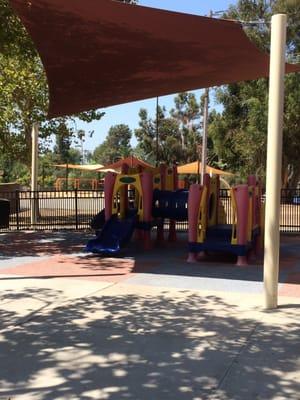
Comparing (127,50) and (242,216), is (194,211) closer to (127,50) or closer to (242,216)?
(242,216)

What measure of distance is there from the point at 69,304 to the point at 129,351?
205cm

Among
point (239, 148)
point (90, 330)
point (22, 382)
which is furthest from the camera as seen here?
point (239, 148)

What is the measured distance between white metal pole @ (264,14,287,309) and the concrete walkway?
466 mm

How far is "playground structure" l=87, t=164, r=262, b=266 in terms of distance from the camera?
10539 mm

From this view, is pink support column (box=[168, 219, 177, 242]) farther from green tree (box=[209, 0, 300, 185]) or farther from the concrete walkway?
green tree (box=[209, 0, 300, 185])

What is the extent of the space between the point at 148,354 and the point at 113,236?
6.68 metres

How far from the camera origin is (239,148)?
36.4 m

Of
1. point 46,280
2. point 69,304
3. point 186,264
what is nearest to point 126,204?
point 186,264

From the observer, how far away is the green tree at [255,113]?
108 ft

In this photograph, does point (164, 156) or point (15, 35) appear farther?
point (164, 156)

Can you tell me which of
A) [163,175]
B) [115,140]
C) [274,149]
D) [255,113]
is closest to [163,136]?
[255,113]

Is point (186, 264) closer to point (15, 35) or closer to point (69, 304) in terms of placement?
point (69, 304)

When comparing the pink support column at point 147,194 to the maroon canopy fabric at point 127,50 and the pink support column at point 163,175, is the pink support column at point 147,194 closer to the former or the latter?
the pink support column at point 163,175

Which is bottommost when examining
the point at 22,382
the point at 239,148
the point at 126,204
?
the point at 22,382
